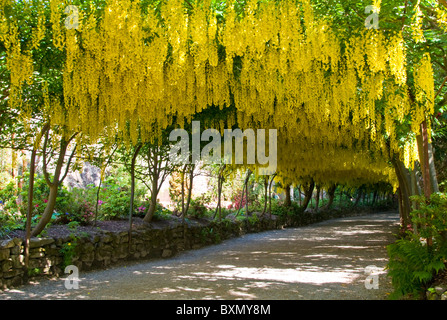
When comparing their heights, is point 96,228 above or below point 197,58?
below

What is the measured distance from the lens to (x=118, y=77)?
160 inches

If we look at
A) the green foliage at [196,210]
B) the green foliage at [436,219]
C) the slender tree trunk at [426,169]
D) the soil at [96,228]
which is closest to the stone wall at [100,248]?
the soil at [96,228]

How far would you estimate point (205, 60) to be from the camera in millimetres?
4297

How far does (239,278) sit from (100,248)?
94.6 inches

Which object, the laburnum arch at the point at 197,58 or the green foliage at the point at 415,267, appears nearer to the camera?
the laburnum arch at the point at 197,58

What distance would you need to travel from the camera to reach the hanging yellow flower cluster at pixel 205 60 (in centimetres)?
343

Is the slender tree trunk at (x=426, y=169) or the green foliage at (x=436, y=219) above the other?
the slender tree trunk at (x=426, y=169)

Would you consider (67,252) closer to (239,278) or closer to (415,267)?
(239,278)

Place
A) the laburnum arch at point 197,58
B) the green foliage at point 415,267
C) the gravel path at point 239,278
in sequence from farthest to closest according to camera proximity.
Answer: the gravel path at point 239,278 → the green foliage at point 415,267 → the laburnum arch at point 197,58

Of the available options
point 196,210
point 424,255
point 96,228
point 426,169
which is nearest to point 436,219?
point 424,255

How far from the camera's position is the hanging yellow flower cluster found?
3.43 metres

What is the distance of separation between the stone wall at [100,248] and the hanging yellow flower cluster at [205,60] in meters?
1.67

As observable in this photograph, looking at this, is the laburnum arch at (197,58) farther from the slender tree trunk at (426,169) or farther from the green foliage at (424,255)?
the green foliage at (424,255)
